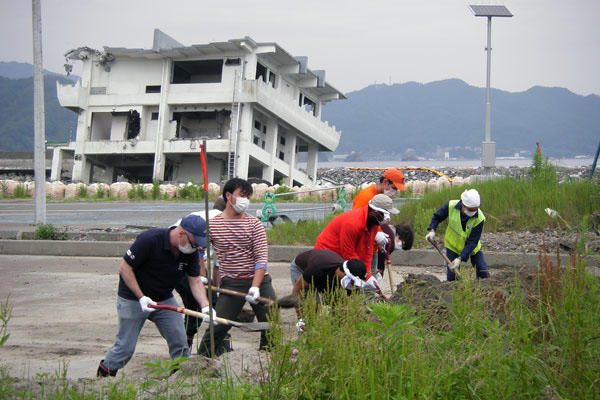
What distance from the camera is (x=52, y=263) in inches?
500

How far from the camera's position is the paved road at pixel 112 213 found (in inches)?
689

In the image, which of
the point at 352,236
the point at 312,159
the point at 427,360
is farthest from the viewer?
the point at 312,159

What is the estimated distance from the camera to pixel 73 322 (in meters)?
8.32

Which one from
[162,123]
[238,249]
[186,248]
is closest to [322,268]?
[238,249]

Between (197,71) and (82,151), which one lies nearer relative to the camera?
(82,151)

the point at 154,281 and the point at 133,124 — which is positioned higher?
the point at 133,124

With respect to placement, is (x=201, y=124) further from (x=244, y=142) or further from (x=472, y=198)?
(x=472, y=198)

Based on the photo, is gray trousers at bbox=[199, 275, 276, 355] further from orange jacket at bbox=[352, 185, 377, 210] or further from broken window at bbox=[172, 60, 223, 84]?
broken window at bbox=[172, 60, 223, 84]

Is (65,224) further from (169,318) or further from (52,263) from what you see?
(169,318)

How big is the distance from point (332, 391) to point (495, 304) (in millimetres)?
2385

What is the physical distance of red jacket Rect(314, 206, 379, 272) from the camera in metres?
6.77

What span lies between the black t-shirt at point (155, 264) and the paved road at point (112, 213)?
8.97m

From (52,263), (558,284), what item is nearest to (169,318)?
(558,284)

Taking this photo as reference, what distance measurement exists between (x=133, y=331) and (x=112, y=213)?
14.7 m
